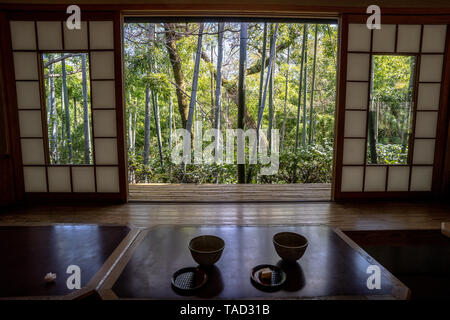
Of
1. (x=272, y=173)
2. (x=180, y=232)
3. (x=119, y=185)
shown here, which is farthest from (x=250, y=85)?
(x=180, y=232)

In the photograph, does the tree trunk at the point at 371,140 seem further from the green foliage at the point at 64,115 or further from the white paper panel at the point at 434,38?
the green foliage at the point at 64,115

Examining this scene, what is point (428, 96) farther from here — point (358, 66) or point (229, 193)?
A: point (229, 193)

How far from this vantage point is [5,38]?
2.98 m

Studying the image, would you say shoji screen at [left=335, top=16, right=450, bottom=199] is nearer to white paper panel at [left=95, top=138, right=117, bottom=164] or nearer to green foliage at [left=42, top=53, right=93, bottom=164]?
white paper panel at [left=95, top=138, right=117, bottom=164]

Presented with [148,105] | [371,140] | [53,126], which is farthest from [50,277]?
[53,126]

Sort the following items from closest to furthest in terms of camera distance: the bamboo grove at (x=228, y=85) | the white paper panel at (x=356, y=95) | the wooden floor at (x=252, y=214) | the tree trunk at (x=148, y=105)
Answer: the wooden floor at (x=252, y=214) < the white paper panel at (x=356, y=95) < the bamboo grove at (x=228, y=85) < the tree trunk at (x=148, y=105)

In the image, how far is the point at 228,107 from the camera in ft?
26.5

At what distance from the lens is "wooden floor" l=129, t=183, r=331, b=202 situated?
11.1 ft

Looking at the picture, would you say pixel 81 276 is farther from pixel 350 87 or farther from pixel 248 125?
pixel 248 125

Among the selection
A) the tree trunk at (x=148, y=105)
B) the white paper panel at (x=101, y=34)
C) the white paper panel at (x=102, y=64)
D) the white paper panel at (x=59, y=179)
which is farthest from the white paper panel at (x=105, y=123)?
the tree trunk at (x=148, y=105)

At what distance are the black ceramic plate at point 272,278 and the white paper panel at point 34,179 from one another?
3255 mm

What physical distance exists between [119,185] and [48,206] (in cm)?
79

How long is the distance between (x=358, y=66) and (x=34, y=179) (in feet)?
13.2

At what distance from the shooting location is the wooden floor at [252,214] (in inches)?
101
